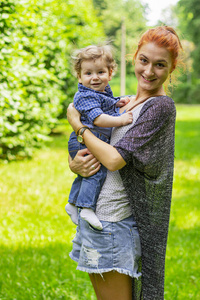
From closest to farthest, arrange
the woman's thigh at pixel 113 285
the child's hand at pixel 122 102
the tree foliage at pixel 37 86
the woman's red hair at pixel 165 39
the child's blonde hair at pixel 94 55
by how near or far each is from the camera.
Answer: the woman's red hair at pixel 165 39, the woman's thigh at pixel 113 285, the child's blonde hair at pixel 94 55, the child's hand at pixel 122 102, the tree foliage at pixel 37 86

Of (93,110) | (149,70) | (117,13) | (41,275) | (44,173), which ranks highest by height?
(117,13)

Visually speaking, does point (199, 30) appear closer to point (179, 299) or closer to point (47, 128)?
point (47, 128)

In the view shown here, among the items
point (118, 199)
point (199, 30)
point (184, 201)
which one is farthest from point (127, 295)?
point (199, 30)

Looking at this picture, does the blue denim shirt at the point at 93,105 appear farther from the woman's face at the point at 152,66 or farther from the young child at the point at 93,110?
the woman's face at the point at 152,66

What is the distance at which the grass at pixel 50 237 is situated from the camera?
3377 millimetres

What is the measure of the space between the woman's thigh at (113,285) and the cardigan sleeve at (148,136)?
0.58 meters

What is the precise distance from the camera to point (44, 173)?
681 centimetres

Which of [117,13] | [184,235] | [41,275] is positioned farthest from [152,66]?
[117,13]

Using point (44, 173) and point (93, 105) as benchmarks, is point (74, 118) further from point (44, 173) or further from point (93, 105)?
point (44, 173)

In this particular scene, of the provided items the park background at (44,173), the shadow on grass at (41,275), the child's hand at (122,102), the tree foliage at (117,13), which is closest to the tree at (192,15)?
the tree foliage at (117,13)

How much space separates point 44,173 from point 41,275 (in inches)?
133

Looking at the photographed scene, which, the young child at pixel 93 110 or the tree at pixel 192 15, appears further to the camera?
the tree at pixel 192 15

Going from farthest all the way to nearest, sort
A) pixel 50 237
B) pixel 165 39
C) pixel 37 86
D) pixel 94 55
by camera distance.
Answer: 1. pixel 37 86
2. pixel 50 237
3. pixel 94 55
4. pixel 165 39

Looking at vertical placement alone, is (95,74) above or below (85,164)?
above
